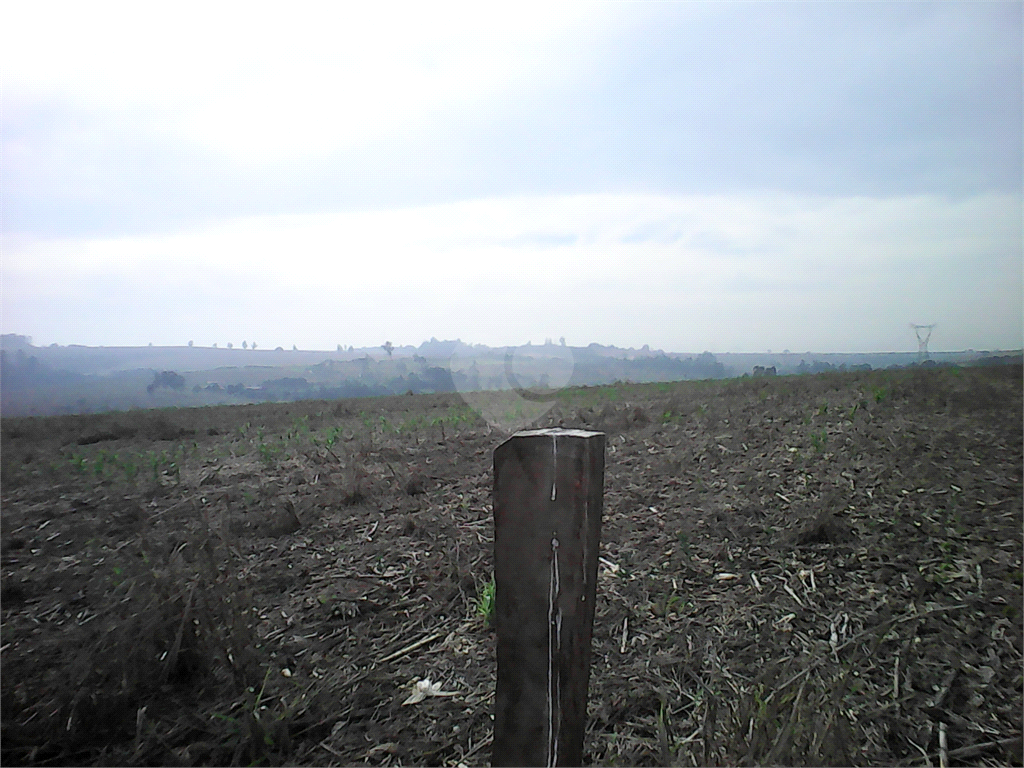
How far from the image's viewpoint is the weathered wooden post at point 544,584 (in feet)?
5.11

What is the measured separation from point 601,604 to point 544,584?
2.00m

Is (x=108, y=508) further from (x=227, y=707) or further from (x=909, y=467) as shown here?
(x=909, y=467)

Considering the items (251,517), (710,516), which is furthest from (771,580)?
(251,517)

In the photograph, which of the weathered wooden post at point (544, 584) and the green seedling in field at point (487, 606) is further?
the green seedling in field at point (487, 606)

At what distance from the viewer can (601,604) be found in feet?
11.2

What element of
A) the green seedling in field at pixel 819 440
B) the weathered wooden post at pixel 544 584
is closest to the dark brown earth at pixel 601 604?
the green seedling in field at pixel 819 440

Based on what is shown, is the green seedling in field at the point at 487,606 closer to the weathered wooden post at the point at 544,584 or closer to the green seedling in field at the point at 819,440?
the weathered wooden post at the point at 544,584

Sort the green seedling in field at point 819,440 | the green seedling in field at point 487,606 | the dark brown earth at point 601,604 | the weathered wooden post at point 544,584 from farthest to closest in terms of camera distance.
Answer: the green seedling in field at point 819,440, the green seedling in field at point 487,606, the dark brown earth at point 601,604, the weathered wooden post at point 544,584

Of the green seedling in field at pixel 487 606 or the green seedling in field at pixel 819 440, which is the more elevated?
the green seedling in field at pixel 819 440

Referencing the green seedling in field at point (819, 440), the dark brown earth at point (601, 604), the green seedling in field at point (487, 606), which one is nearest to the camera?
the dark brown earth at point (601, 604)

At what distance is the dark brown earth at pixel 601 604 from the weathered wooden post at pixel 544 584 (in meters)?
0.61

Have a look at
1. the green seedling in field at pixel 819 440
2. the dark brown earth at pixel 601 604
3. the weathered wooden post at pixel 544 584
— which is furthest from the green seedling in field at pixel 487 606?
A: the green seedling in field at pixel 819 440

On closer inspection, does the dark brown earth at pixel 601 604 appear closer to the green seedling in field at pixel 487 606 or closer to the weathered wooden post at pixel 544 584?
the green seedling in field at pixel 487 606

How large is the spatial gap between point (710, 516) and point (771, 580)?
86 cm
